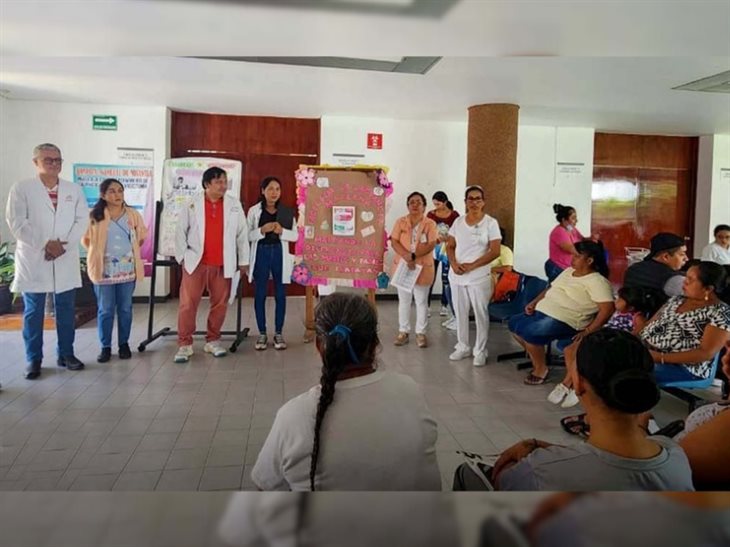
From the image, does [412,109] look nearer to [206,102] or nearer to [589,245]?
[206,102]

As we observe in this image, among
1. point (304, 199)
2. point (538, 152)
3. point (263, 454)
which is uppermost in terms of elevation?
point (538, 152)

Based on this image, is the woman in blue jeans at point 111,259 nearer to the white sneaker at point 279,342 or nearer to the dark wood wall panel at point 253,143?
the white sneaker at point 279,342

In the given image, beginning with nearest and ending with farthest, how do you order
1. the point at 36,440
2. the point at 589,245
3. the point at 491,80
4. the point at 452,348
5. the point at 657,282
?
the point at 36,440 → the point at 657,282 → the point at 589,245 → the point at 452,348 → the point at 491,80

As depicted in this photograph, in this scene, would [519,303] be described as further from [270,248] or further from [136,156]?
[136,156]

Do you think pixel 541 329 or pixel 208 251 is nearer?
pixel 541 329

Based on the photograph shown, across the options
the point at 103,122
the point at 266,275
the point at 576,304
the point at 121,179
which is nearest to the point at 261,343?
the point at 266,275

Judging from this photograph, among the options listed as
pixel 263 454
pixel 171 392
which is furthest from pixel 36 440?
pixel 263 454

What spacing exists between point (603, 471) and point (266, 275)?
13.7 ft

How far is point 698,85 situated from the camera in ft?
19.6

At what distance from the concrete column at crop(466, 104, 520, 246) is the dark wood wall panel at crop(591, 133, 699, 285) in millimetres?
2894

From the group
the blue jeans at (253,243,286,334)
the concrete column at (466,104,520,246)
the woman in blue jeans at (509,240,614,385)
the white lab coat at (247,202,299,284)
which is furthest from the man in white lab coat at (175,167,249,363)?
the concrete column at (466,104,520,246)

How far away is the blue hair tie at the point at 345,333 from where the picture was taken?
4.74 feet

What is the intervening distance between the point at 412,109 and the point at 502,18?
528cm

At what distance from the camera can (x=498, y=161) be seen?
21.3 feet
